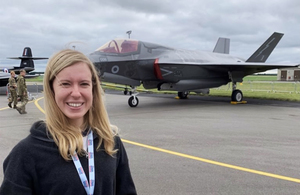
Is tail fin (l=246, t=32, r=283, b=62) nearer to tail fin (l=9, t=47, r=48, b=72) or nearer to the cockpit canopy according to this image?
the cockpit canopy

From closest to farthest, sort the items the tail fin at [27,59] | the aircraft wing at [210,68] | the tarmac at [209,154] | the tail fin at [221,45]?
the tarmac at [209,154] → the aircraft wing at [210,68] → the tail fin at [221,45] → the tail fin at [27,59]

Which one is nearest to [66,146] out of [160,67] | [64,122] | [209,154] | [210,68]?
[64,122]

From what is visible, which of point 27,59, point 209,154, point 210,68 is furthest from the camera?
point 27,59

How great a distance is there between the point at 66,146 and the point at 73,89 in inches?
11.8

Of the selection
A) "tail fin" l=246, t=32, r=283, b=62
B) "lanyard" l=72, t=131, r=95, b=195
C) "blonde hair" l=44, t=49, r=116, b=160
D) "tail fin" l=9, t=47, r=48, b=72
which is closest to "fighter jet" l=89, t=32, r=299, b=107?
"tail fin" l=246, t=32, r=283, b=62


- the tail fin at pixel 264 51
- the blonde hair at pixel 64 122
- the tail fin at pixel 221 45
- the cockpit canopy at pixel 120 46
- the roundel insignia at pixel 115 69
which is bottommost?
the blonde hair at pixel 64 122

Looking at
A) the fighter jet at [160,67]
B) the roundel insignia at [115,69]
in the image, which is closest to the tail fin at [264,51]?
the fighter jet at [160,67]

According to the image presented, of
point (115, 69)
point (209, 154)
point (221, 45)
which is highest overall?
point (221, 45)

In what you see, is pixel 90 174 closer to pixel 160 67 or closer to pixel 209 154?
pixel 209 154

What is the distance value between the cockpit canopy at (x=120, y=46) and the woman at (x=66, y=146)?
10294 mm

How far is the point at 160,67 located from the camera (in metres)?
12.4

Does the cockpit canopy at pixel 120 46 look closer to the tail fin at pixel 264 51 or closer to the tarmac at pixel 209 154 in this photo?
the tarmac at pixel 209 154

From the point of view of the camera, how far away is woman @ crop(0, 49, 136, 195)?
4.29ft

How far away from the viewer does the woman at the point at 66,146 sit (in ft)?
4.29
